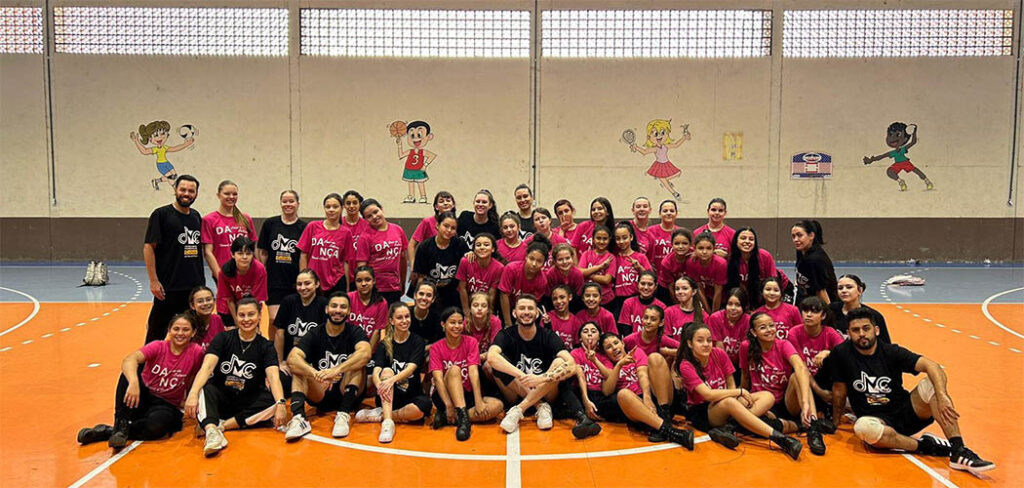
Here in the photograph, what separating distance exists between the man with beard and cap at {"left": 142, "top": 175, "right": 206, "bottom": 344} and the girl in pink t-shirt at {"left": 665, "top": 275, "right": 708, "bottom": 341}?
444 cm

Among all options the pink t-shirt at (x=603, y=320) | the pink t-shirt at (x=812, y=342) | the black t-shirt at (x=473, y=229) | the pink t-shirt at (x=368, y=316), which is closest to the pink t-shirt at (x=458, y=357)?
the pink t-shirt at (x=368, y=316)

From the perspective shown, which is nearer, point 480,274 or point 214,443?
point 214,443

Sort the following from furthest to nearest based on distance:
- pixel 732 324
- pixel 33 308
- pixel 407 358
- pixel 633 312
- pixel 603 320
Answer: pixel 33 308 → pixel 633 312 → pixel 603 320 → pixel 732 324 → pixel 407 358

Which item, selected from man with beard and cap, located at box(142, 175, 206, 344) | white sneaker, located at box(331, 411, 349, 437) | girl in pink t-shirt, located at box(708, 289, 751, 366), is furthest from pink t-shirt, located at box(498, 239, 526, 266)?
man with beard and cap, located at box(142, 175, 206, 344)

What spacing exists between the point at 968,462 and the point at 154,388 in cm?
609

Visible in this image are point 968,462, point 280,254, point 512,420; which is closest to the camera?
point 968,462

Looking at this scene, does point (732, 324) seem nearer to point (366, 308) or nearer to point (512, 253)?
point (512, 253)

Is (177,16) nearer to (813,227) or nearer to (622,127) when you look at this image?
(622,127)

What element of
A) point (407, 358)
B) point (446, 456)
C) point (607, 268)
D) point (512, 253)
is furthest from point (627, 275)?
point (446, 456)

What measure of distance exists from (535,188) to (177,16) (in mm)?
9398

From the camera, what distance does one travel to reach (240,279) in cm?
677

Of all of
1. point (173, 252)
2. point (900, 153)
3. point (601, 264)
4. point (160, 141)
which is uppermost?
point (160, 141)

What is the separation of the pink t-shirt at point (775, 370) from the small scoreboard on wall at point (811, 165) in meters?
12.2

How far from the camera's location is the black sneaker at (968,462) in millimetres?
4816
